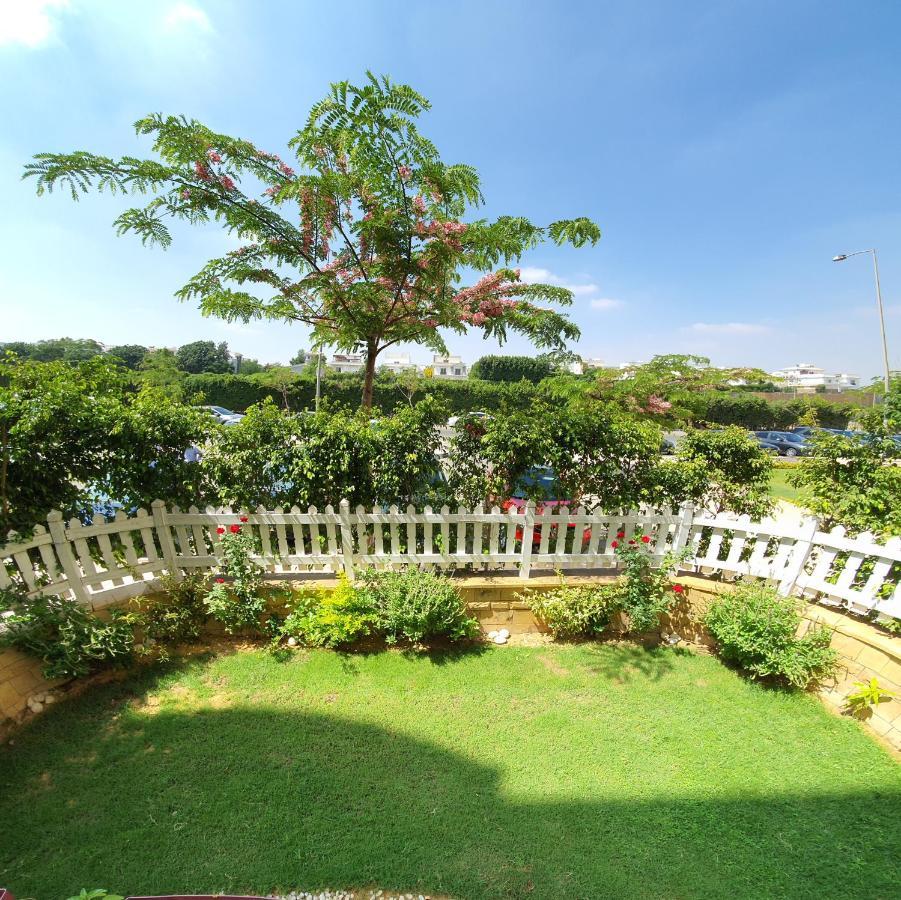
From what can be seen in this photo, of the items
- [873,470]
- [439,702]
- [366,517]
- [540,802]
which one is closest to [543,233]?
[366,517]

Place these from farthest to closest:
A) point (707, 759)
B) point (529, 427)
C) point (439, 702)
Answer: point (529, 427) → point (439, 702) → point (707, 759)

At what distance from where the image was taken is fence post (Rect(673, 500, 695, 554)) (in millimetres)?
4105

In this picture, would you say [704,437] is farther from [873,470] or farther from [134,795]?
[134,795]

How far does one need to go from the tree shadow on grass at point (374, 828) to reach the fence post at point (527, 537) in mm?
1822

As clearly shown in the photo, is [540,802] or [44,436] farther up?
[44,436]

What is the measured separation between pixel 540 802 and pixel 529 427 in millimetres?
2896

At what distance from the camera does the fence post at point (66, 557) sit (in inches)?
127

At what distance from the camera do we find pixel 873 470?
388 cm

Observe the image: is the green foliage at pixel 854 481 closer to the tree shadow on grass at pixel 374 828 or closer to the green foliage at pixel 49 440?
the tree shadow on grass at pixel 374 828

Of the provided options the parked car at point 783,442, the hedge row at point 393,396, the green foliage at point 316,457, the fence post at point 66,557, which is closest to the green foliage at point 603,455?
the green foliage at point 316,457

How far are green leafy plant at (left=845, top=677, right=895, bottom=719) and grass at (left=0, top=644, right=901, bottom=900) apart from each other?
0.45ft

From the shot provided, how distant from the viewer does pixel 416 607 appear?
3.47 meters

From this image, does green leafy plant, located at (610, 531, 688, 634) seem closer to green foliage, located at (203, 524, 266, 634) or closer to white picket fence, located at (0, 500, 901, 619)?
white picket fence, located at (0, 500, 901, 619)

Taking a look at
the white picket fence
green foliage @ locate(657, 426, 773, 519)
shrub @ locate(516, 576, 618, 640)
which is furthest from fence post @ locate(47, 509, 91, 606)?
green foliage @ locate(657, 426, 773, 519)
